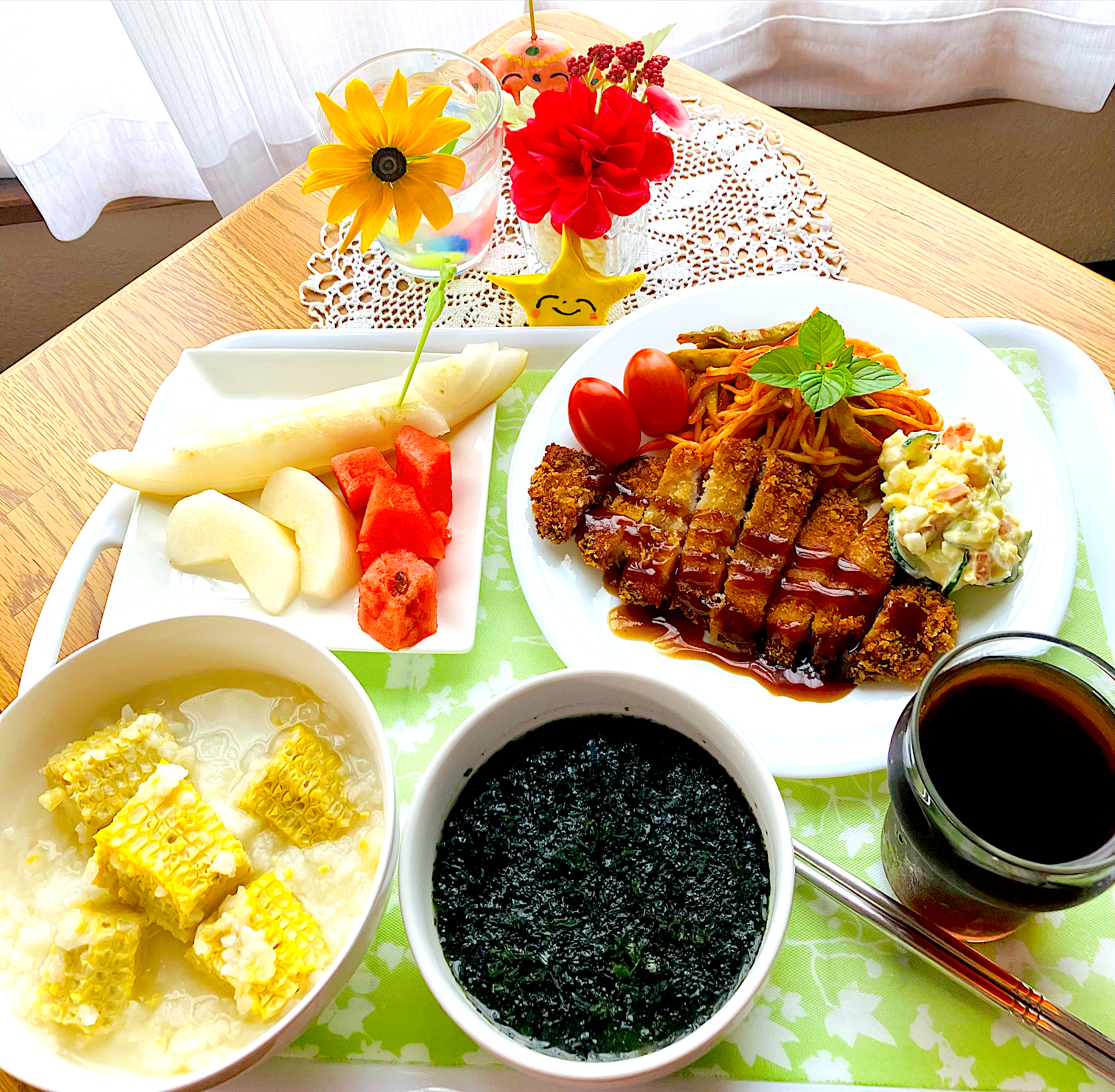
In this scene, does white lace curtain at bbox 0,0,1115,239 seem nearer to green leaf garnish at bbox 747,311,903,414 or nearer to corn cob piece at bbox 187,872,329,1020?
green leaf garnish at bbox 747,311,903,414

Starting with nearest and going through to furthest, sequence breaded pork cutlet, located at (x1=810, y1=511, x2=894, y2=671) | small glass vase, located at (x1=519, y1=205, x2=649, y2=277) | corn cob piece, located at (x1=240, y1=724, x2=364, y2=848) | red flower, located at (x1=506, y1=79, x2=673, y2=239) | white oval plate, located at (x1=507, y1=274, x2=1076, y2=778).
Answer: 1. corn cob piece, located at (x1=240, y1=724, x2=364, y2=848)
2. white oval plate, located at (x1=507, y1=274, x2=1076, y2=778)
3. breaded pork cutlet, located at (x1=810, y1=511, x2=894, y2=671)
4. red flower, located at (x1=506, y1=79, x2=673, y2=239)
5. small glass vase, located at (x1=519, y1=205, x2=649, y2=277)

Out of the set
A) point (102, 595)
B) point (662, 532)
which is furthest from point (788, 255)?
point (102, 595)

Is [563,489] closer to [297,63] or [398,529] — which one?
[398,529]

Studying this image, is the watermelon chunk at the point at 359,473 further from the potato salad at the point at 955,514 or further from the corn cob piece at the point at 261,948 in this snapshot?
the potato salad at the point at 955,514

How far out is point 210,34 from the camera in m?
2.68

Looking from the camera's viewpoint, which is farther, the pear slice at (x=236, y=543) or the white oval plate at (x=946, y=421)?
the pear slice at (x=236, y=543)

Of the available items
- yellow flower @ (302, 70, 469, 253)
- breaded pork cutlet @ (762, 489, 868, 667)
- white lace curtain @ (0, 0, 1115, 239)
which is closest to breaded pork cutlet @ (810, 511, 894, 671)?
breaded pork cutlet @ (762, 489, 868, 667)

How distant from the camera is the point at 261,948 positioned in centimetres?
101

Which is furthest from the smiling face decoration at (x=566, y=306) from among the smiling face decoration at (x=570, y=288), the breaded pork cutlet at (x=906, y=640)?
the breaded pork cutlet at (x=906, y=640)

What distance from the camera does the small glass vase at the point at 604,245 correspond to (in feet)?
6.02

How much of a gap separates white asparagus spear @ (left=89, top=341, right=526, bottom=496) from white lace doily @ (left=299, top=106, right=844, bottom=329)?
10.8 inches

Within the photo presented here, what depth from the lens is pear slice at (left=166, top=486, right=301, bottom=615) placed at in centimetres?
155

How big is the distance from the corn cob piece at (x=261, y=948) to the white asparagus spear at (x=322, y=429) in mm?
811

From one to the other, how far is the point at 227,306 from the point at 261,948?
55.1 inches
